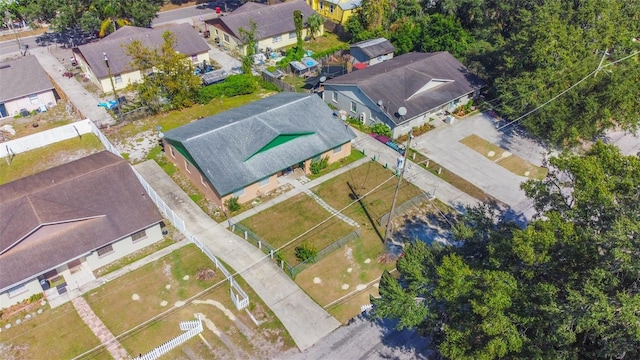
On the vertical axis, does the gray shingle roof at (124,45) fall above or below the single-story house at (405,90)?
→ above

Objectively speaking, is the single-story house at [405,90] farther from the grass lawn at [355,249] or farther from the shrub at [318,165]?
the shrub at [318,165]

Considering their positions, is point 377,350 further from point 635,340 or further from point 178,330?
point 635,340

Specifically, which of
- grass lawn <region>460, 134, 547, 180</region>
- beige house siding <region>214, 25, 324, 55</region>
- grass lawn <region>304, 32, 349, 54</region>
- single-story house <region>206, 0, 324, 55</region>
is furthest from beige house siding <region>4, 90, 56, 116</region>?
grass lawn <region>460, 134, 547, 180</region>

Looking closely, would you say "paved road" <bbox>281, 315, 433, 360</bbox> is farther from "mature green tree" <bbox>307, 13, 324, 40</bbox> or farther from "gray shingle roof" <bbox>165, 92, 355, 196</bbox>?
"mature green tree" <bbox>307, 13, 324, 40</bbox>

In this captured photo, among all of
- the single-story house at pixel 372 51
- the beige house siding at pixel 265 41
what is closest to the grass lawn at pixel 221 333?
the single-story house at pixel 372 51

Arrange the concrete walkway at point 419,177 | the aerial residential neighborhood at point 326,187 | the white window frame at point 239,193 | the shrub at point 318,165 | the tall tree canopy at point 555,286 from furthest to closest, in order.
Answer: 1. the shrub at point 318,165
2. the concrete walkway at point 419,177
3. the white window frame at point 239,193
4. the aerial residential neighborhood at point 326,187
5. the tall tree canopy at point 555,286

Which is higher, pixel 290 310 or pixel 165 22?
pixel 165 22

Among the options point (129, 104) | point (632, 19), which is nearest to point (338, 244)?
point (129, 104)
